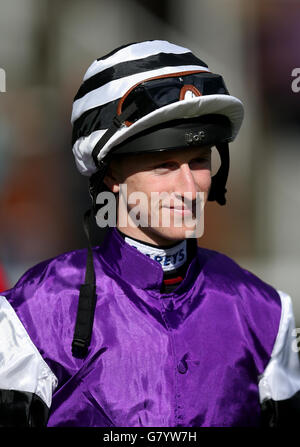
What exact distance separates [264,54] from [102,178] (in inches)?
99.8

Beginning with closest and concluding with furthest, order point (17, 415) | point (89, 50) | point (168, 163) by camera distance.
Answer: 1. point (17, 415)
2. point (168, 163)
3. point (89, 50)

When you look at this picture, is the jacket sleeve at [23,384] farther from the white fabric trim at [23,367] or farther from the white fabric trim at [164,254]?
the white fabric trim at [164,254]

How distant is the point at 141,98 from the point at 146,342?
74 centimetres

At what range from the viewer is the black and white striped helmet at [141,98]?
1.90 m

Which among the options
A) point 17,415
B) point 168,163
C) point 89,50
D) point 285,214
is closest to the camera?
point 17,415

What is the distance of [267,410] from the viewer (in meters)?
2.07

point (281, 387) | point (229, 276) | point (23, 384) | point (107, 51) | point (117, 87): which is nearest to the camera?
point (23, 384)

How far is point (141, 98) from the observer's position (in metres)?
1.91

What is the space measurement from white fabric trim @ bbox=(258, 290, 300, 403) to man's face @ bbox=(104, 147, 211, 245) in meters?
0.49

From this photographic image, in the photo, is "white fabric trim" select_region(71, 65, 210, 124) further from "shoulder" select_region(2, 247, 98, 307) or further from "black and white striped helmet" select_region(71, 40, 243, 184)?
"shoulder" select_region(2, 247, 98, 307)

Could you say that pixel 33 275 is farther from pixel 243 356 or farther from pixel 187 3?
pixel 187 3

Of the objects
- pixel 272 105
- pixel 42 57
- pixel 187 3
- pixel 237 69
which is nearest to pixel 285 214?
pixel 272 105

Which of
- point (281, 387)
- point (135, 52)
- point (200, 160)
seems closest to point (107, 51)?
point (135, 52)

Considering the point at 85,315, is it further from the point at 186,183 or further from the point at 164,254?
the point at 186,183
